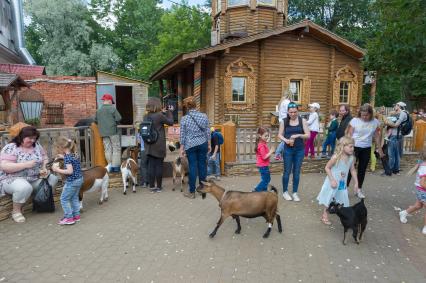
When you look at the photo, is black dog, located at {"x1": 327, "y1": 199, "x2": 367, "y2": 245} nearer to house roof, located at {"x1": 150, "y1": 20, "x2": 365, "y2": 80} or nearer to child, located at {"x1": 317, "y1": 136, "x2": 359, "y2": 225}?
child, located at {"x1": 317, "y1": 136, "x2": 359, "y2": 225}

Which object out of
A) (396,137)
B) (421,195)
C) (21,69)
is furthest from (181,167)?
(21,69)

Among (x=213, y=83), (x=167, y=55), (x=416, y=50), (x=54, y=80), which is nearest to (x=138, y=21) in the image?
(x=167, y=55)

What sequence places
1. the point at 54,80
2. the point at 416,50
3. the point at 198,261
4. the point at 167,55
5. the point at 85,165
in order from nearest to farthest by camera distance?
the point at 198,261
the point at 416,50
the point at 85,165
the point at 54,80
the point at 167,55

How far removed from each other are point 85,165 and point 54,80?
36.5ft

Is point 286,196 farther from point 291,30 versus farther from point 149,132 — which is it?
point 291,30

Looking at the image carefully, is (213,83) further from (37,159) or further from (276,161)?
(37,159)

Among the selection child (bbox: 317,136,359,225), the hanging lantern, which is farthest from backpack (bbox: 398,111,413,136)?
the hanging lantern

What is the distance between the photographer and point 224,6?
15695mm

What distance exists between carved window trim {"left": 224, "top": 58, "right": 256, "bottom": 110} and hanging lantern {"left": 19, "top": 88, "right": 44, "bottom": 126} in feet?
32.7

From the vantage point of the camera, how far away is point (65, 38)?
2939 centimetres

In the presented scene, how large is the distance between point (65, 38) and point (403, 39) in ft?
105

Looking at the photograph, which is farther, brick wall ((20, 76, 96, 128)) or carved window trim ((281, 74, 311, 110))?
brick wall ((20, 76, 96, 128))

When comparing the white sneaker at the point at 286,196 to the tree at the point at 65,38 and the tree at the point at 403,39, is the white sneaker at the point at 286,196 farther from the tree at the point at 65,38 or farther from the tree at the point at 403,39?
the tree at the point at 65,38

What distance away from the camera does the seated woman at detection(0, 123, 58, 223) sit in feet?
15.2
